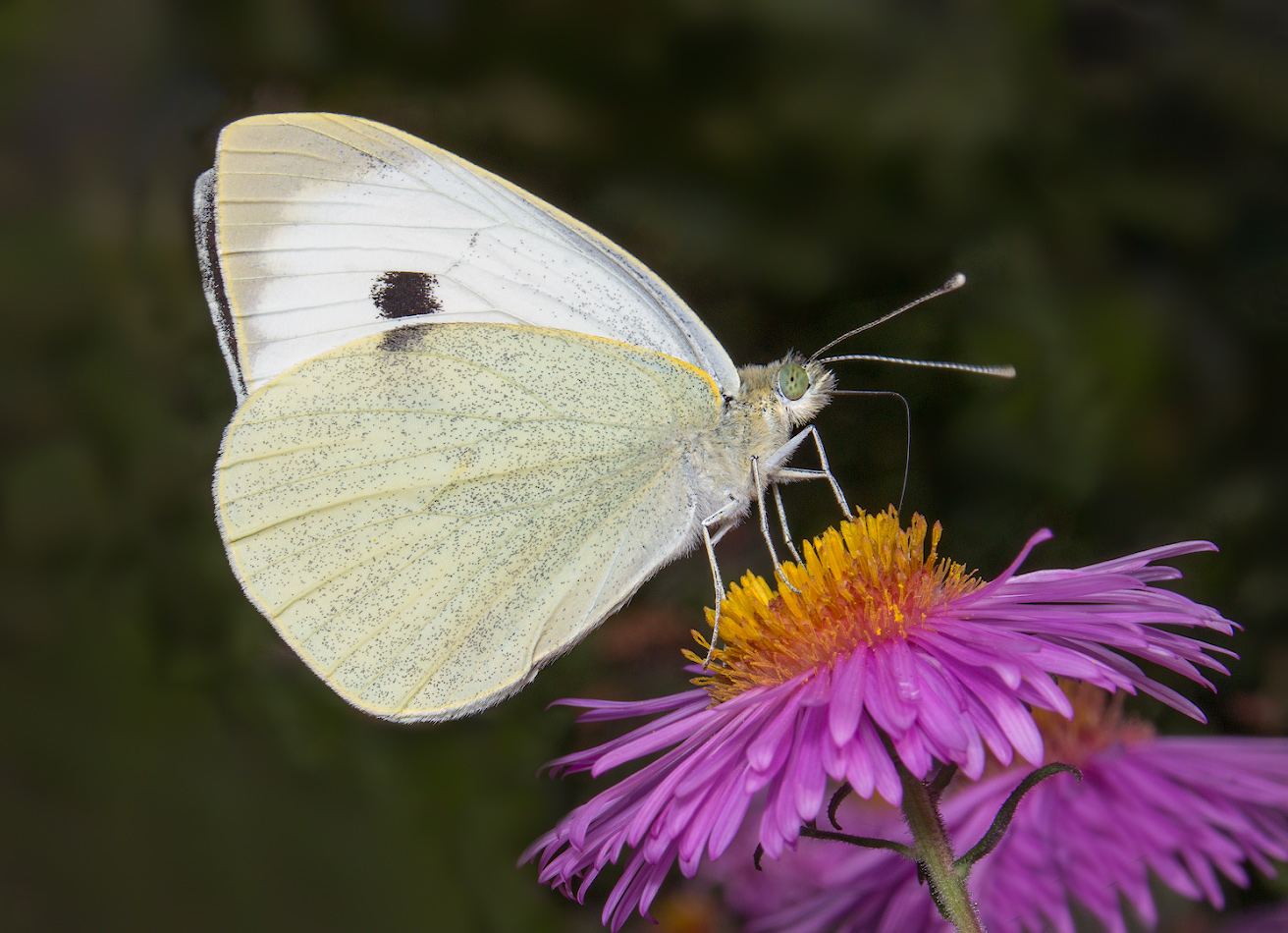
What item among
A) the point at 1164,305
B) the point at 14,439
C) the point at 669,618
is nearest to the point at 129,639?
the point at 14,439

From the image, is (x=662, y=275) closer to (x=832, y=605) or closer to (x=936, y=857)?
(x=832, y=605)

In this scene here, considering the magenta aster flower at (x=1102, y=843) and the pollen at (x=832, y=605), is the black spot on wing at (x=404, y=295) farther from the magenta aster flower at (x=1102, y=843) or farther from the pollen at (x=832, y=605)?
the magenta aster flower at (x=1102, y=843)

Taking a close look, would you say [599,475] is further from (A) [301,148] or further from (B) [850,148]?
(B) [850,148]

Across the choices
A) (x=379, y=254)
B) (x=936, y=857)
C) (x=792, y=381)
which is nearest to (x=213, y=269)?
(x=379, y=254)

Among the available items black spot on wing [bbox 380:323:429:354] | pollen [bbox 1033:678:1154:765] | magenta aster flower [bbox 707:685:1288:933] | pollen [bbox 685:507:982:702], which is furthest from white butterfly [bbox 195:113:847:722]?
pollen [bbox 1033:678:1154:765]

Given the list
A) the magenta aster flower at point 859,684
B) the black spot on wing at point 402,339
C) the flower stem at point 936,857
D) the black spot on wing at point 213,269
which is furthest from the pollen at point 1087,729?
the black spot on wing at point 213,269

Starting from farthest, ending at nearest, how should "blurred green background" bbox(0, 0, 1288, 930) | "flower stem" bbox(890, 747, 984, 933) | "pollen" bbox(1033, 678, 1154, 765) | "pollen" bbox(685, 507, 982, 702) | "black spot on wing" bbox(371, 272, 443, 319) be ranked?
"blurred green background" bbox(0, 0, 1288, 930)
"black spot on wing" bbox(371, 272, 443, 319)
"pollen" bbox(1033, 678, 1154, 765)
"pollen" bbox(685, 507, 982, 702)
"flower stem" bbox(890, 747, 984, 933)

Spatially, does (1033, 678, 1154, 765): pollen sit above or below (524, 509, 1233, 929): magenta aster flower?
below

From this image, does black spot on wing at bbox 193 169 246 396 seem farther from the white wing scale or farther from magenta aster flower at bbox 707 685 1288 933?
magenta aster flower at bbox 707 685 1288 933
